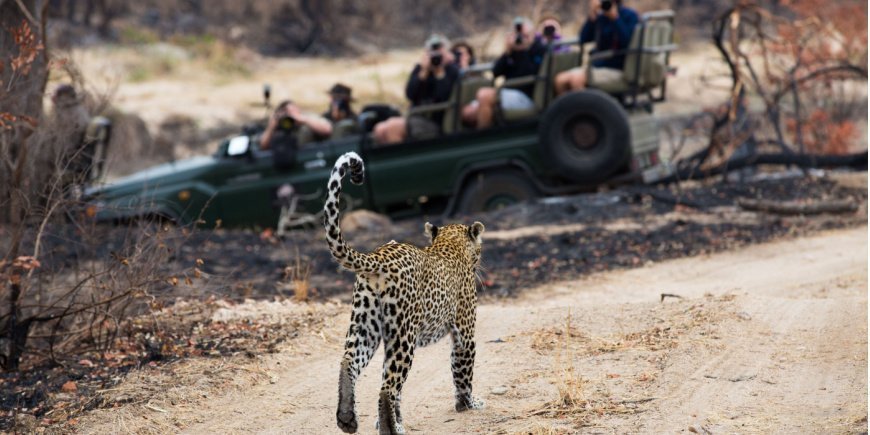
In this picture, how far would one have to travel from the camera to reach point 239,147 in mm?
13828

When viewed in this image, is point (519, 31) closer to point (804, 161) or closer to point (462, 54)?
point (462, 54)

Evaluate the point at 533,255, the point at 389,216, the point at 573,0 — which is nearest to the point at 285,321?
the point at 533,255

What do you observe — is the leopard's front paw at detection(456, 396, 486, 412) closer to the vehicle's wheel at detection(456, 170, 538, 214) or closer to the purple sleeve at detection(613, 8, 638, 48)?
the vehicle's wheel at detection(456, 170, 538, 214)

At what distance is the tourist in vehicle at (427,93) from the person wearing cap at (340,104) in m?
0.92

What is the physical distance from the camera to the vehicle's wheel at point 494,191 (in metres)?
14.1

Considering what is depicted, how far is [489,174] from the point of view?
14.3 metres

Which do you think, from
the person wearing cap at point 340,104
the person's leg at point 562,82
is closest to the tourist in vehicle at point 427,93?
the person wearing cap at point 340,104

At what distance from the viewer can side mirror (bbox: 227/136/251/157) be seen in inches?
543

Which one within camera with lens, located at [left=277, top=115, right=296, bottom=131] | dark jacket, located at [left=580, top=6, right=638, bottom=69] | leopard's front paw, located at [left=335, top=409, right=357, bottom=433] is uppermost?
dark jacket, located at [left=580, top=6, right=638, bottom=69]

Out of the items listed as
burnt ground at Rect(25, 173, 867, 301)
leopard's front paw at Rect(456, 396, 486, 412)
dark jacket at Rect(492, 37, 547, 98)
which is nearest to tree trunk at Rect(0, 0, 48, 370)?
burnt ground at Rect(25, 173, 867, 301)

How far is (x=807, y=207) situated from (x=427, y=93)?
15.1 feet

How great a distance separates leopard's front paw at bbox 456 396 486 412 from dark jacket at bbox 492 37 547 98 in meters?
7.85

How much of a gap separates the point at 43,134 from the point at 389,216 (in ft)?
17.5

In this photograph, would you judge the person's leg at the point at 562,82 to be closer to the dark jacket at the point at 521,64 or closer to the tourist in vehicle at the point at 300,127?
the dark jacket at the point at 521,64
